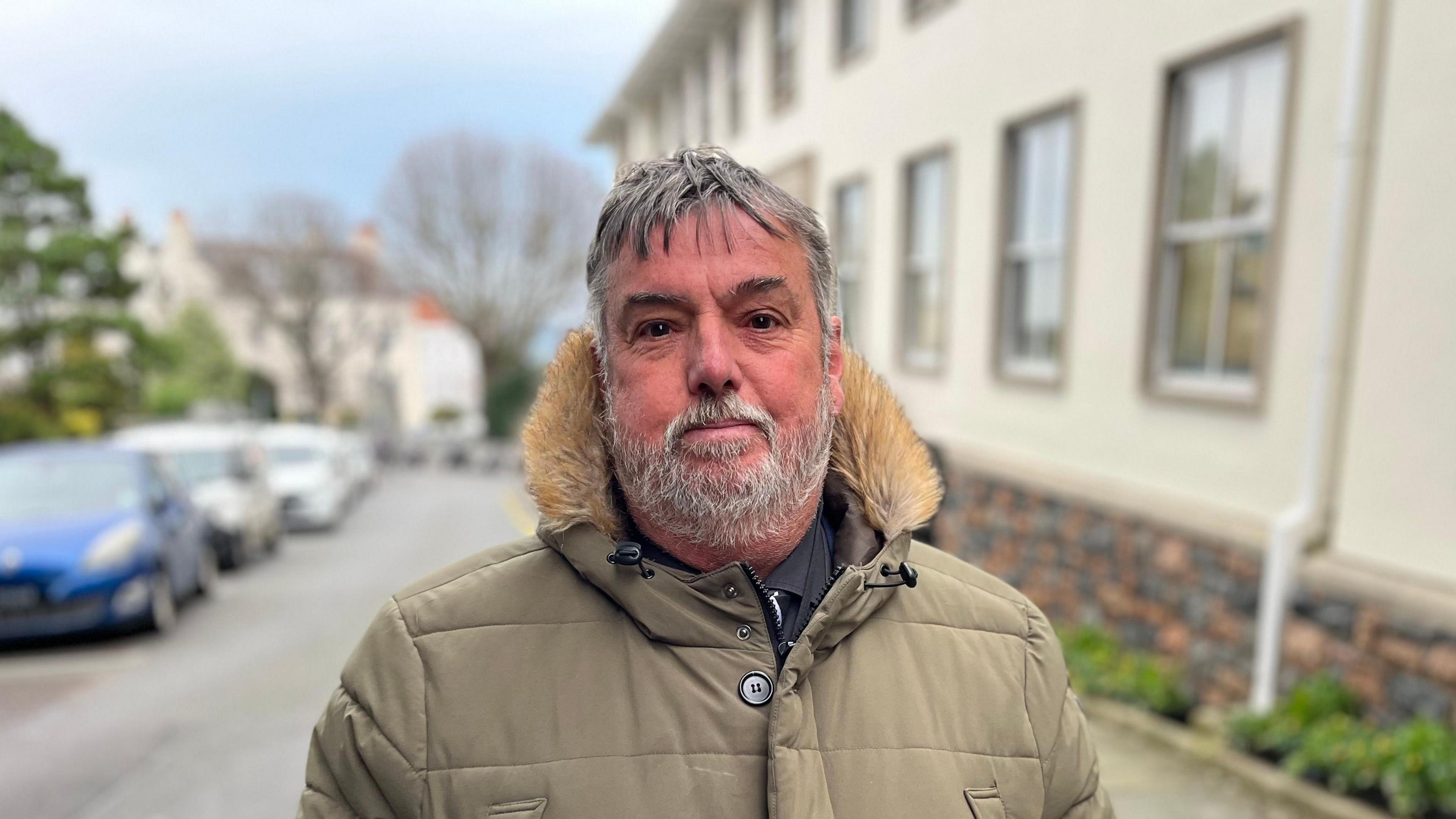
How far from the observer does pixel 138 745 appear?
5.43 metres

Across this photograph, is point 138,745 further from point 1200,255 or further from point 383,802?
point 1200,255

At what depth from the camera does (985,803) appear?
152 cm

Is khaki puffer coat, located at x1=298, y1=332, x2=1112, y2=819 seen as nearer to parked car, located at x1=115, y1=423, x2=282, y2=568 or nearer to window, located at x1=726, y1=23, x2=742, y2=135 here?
parked car, located at x1=115, y1=423, x2=282, y2=568

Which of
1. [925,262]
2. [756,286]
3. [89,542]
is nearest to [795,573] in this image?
[756,286]

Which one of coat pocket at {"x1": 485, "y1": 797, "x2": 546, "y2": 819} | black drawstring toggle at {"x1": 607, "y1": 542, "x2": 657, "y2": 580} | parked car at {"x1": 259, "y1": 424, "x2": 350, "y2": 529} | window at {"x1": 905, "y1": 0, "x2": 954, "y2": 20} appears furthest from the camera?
parked car at {"x1": 259, "y1": 424, "x2": 350, "y2": 529}

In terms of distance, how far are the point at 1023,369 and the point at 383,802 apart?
7.52 meters

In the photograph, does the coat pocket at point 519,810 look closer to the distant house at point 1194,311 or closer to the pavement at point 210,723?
the distant house at point 1194,311

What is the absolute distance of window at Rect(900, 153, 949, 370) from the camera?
9734mm

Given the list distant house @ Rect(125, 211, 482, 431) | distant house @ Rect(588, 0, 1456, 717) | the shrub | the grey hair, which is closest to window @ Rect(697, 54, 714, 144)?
distant house @ Rect(588, 0, 1456, 717)

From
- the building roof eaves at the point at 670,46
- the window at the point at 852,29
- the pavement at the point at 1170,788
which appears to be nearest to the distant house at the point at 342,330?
the building roof eaves at the point at 670,46

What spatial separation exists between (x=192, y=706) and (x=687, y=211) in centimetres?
617

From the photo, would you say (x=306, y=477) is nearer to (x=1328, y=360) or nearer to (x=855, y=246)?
(x=855, y=246)

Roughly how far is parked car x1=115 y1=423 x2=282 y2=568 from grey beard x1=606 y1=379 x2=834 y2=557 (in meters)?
10.9

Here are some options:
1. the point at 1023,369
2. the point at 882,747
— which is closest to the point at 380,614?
the point at 882,747
